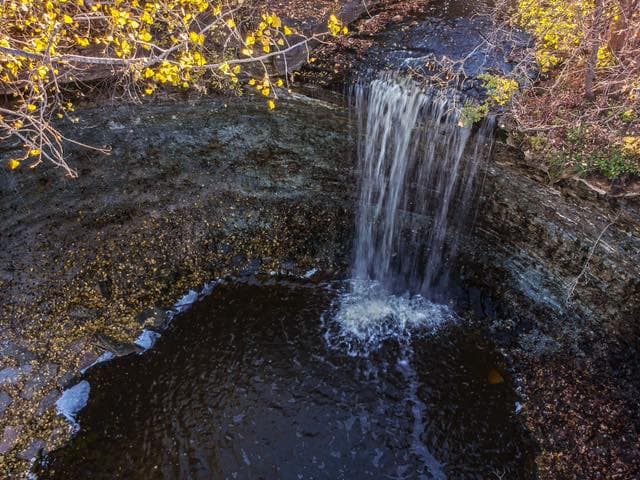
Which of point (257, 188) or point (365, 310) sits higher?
point (257, 188)

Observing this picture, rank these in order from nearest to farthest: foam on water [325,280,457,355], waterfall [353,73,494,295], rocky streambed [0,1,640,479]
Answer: rocky streambed [0,1,640,479], waterfall [353,73,494,295], foam on water [325,280,457,355]

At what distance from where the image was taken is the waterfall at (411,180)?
6.98 meters

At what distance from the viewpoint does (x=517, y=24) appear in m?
8.92

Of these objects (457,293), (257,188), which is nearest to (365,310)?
(457,293)

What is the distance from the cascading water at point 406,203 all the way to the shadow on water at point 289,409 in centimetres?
53

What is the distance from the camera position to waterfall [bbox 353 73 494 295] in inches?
275

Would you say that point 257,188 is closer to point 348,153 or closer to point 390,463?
point 348,153

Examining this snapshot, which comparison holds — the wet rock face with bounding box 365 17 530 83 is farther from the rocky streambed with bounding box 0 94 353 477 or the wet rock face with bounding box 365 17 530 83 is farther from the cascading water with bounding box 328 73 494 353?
the rocky streambed with bounding box 0 94 353 477

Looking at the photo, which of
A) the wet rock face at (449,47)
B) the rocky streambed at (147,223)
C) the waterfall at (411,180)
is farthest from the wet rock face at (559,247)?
the rocky streambed at (147,223)

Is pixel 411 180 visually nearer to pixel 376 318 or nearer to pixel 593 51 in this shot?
pixel 376 318

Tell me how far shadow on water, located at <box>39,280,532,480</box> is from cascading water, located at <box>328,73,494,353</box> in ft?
1.72

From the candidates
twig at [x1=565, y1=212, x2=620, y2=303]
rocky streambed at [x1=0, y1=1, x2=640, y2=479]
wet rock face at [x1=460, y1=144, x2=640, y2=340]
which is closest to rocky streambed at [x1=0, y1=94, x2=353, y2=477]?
rocky streambed at [x1=0, y1=1, x2=640, y2=479]

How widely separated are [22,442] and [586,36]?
925 cm

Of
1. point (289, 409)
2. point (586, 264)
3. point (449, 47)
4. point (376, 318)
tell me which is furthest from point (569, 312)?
point (449, 47)
